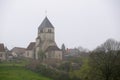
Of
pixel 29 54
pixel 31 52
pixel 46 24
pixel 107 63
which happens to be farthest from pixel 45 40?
pixel 107 63

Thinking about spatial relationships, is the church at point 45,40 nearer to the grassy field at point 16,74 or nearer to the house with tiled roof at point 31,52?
the house with tiled roof at point 31,52

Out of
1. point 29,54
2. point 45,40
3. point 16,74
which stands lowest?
point 16,74

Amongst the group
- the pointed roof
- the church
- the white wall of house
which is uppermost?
the pointed roof

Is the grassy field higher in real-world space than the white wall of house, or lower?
lower

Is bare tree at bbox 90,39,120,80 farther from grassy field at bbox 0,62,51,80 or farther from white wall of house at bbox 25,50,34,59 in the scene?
white wall of house at bbox 25,50,34,59

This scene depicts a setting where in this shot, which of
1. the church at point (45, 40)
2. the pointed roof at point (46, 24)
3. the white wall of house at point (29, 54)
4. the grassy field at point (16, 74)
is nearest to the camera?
the grassy field at point (16, 74)

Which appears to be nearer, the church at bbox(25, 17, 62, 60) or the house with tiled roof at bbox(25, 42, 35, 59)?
the church at bbox(25, 17, 62, 60)

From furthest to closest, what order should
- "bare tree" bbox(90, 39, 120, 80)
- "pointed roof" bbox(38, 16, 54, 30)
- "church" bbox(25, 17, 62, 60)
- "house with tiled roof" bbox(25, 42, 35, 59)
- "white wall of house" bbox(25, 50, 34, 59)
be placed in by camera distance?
1. "white wall of house" bbox(25, 50, 34, 59)
2. "house with tiled roof" bbox(25, 42, 35, 59)
3. "pointed roof" bbox(38, 16, 54, 30)
4. "church" bbox(25, 17, 62, 60)
5. "bare tree" bbox(90, 39, 120, 80)

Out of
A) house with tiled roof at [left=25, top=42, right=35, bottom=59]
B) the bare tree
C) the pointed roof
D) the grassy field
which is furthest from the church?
the bare tree

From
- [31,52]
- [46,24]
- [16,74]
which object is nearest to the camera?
[16,74]

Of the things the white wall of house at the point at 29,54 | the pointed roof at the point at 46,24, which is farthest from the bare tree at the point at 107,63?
the white wall of house at the point at 29,54

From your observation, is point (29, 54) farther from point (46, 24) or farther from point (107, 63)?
point (107, 63)

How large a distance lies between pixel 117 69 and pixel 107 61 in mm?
2122

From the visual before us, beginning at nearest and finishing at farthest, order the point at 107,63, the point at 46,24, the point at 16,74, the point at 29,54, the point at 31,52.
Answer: the point at 107,63
the point at 16,74
the point at 46,24
the point at 31,52
the point at 29,54
